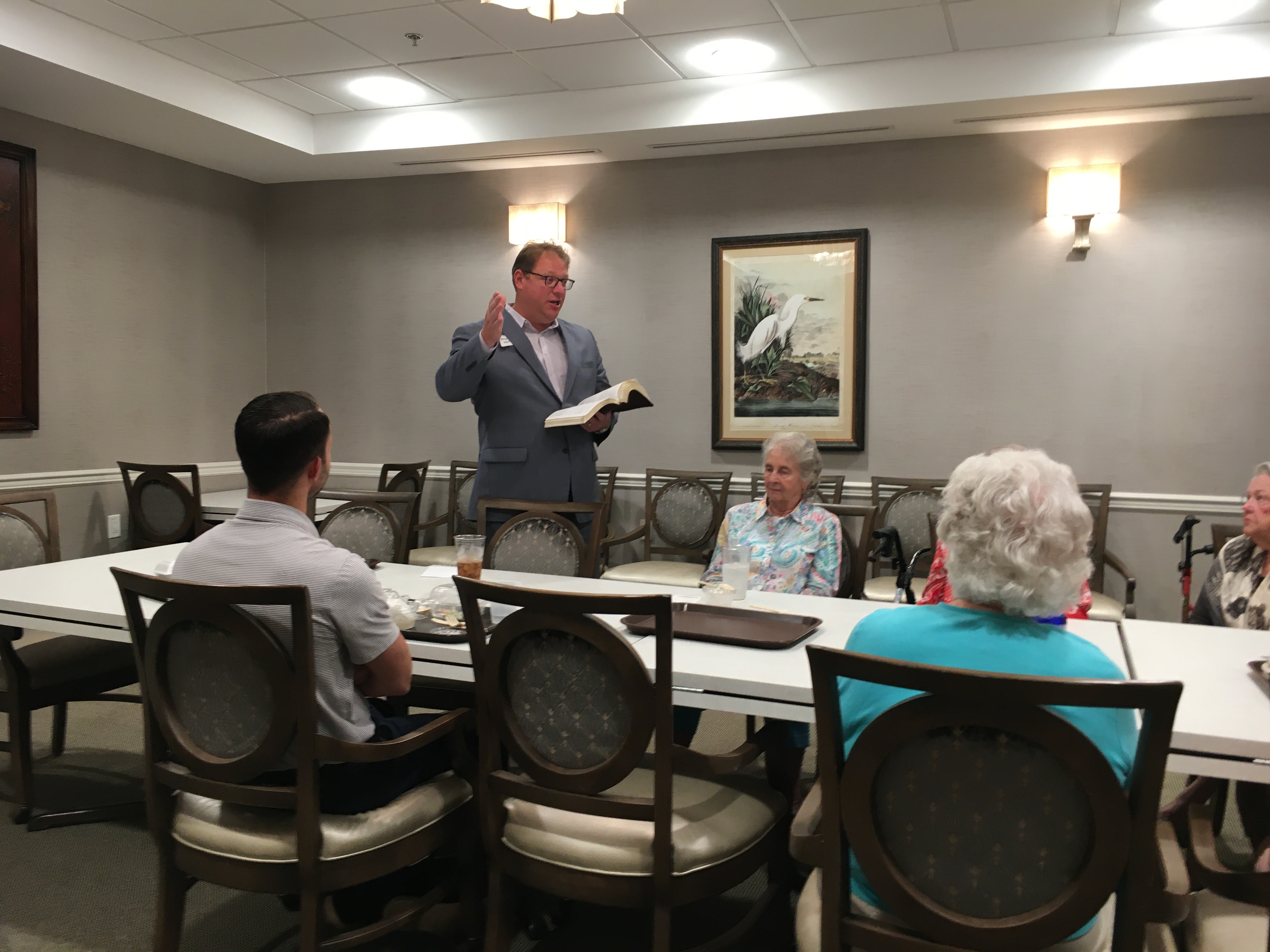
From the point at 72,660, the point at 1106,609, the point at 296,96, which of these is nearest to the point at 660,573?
the point at 1106,609

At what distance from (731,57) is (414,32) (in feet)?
4.52

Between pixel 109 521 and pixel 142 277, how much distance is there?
137 centimetres

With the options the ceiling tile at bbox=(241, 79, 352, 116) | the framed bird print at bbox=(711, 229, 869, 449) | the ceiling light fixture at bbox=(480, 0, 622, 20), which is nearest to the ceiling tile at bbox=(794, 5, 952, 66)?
the framed bird print at bbox=(711, 229, 869, 449)

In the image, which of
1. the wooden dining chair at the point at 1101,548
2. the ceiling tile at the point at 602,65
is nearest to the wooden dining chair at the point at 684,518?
the wooden dining chair at the point at 1101,548

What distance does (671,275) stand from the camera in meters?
5.23

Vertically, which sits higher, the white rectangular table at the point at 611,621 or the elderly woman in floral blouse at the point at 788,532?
the elderly woman in floral blouse at the point at 788,532

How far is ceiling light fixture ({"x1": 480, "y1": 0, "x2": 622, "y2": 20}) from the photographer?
299cm

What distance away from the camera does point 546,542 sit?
10.1ft

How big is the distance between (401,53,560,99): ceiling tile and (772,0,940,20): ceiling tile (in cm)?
127

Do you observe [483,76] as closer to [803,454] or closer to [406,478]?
[406,478]

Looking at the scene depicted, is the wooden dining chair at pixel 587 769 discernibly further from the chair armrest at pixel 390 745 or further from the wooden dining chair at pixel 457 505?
the wooden dining chair at pixel 457 505

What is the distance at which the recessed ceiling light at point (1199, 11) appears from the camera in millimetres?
3584

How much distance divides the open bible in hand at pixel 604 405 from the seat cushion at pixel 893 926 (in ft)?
6.53

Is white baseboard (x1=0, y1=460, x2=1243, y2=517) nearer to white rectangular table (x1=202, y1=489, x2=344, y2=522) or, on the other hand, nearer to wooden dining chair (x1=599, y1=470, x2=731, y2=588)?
wooden dining chair (x1=599, y1=470, x2=731, y2=588)
